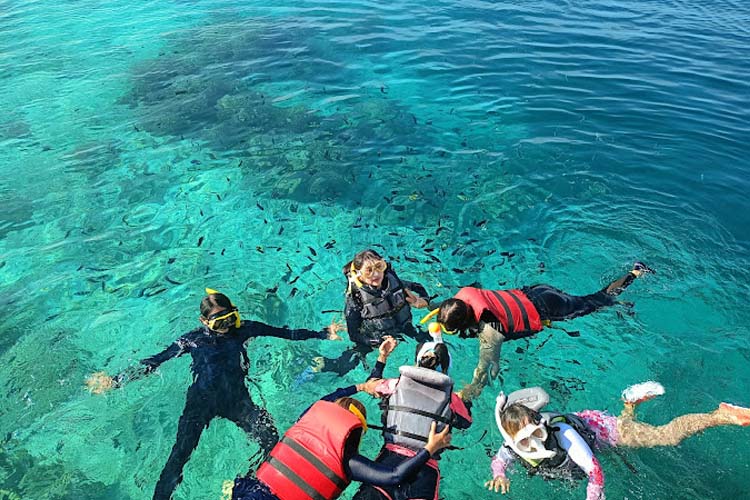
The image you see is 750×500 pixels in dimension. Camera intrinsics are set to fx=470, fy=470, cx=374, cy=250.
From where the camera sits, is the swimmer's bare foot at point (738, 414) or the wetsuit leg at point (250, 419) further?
the wetsuit leg at point (250, 419)

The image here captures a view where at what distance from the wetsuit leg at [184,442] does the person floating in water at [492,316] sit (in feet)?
10.4

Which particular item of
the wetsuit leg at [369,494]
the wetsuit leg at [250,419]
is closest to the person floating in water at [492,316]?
the wetsuit leg at [369,494]

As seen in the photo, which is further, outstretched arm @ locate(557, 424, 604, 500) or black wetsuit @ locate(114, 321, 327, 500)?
black wetsuit @ locate(114, 321, 327, 500)

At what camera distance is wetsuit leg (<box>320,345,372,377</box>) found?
755cm

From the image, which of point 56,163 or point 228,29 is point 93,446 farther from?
point 228,29

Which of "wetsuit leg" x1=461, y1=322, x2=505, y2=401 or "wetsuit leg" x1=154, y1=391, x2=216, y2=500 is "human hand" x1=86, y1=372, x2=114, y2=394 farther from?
"wetsuit leg" x1=461, y1=322, x2=505, y2=401

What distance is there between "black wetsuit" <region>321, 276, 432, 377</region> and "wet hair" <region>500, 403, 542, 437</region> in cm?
244

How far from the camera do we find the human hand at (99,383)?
7.22 m

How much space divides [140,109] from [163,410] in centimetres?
1249

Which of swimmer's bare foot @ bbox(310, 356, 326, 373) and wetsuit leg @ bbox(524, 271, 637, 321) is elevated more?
wetsuit leg @ bbox(524, 271, 637, 321)

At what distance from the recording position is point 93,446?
671 cm

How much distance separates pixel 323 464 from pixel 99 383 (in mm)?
4754

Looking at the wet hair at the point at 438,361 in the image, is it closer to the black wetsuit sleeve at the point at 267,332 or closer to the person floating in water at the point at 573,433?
the person floating in water at the point at 573,433

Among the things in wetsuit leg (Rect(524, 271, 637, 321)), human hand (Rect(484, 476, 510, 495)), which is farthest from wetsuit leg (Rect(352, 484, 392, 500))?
wetsuit leg (Rect(524, 271, 637, 321))
